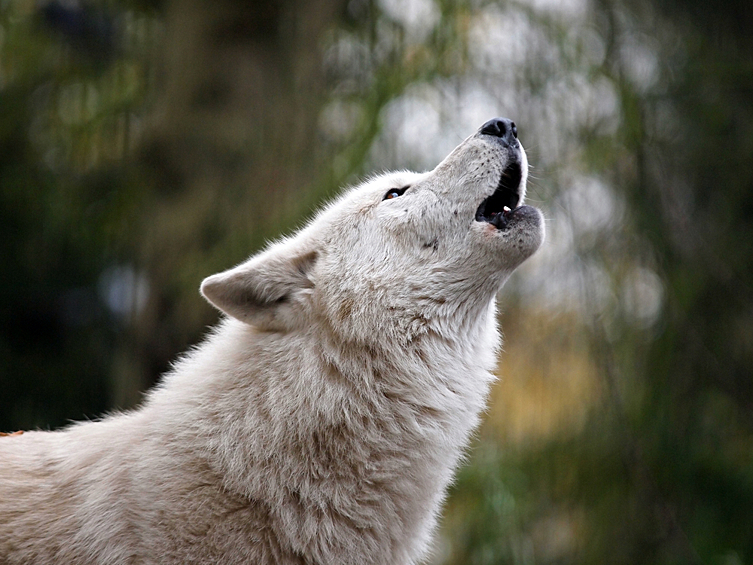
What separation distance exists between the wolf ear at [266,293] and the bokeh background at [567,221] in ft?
9.27

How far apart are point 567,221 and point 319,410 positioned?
3.40 metres

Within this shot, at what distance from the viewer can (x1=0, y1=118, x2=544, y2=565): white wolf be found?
262cm

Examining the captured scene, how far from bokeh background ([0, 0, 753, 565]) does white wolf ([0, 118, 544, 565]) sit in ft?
7.99

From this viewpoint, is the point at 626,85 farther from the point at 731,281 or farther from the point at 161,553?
the point at 161,553

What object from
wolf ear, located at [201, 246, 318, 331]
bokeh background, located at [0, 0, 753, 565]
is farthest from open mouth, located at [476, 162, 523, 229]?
bokeh background, located at [0, 0, 753, 565]

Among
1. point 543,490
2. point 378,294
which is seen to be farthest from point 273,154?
point 378,294

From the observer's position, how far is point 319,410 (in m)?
2.83

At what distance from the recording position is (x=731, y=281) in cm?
624

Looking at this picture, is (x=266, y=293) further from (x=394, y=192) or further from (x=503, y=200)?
(x=503, y=200)

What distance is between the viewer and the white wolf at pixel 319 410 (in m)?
2.62

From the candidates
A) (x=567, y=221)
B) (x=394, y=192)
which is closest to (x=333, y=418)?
(x=394, y=192)

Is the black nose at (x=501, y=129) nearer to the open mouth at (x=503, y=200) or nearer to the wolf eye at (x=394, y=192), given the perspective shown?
the open mouth at (x=503, y=200)

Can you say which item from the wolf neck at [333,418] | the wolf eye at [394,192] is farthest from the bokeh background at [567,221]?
the wolf neck at [333,418]

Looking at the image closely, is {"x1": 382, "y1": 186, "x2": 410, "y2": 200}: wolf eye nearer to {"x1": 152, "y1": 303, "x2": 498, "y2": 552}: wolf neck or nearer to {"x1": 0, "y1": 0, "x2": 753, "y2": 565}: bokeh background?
{"x1": 152, "y1": 303, "x2": 498, "y2": 552}: wolf neck
